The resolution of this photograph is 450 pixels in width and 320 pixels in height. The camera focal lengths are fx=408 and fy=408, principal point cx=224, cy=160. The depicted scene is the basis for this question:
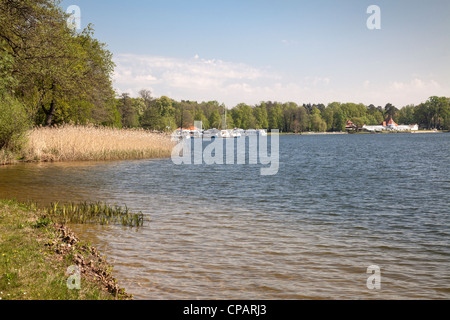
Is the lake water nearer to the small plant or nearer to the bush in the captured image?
the small plant

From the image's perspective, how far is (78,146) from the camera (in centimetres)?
3641

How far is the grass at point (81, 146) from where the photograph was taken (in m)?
33.6

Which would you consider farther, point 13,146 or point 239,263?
point 13,146

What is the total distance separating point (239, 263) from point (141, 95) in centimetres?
14566

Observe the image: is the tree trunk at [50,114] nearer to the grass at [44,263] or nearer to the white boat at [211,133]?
the grass at [44,263]

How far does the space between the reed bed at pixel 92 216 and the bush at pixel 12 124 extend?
581 inches

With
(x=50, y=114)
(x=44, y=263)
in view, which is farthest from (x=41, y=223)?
(x=50, y=114)

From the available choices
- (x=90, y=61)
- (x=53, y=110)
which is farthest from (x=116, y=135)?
(x=90, y=61)

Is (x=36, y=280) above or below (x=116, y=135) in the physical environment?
below

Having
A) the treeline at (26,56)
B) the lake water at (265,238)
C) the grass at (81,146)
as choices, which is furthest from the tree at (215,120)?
the lake water at (265,238)

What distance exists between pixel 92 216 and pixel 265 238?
20.1ft

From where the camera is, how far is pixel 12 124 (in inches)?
1110

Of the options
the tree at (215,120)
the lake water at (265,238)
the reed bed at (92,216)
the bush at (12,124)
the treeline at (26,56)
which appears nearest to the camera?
the lake water at (265,238)
